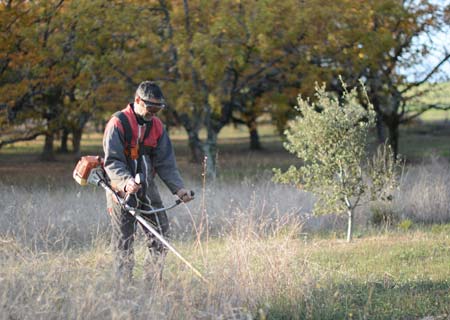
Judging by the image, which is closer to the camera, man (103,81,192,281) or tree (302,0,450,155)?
man (103,81,192,281)

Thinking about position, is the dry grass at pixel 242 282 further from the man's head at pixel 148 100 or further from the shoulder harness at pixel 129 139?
the man's head at pixel 148 100

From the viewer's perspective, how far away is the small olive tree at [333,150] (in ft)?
32.7

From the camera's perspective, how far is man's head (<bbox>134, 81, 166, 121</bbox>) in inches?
257

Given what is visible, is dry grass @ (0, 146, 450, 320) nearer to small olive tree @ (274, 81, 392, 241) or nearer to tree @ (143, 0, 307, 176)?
small olive tree @ (274, 81, 392, 241)

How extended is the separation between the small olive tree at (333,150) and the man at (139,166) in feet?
11.4

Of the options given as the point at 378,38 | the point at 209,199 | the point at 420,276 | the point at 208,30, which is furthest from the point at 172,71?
the point at 420,276

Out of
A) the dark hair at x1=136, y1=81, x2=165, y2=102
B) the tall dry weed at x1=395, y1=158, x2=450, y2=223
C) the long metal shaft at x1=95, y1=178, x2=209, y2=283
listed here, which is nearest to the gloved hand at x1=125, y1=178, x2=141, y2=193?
the long metal shaft at x1=95, y1=178, x2=209, y2=283

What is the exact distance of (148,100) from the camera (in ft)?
21.4

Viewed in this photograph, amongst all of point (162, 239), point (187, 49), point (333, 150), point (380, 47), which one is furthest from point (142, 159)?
point (380, 47)

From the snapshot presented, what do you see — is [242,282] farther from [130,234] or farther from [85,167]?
[85,167]

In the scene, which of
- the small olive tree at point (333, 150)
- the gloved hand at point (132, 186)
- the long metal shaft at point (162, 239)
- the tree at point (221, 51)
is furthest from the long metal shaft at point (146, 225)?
the tree at point (221, 51)

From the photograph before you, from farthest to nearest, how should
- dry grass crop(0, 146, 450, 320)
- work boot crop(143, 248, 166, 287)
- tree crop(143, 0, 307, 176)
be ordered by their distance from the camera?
1. tree crop(143, 0, 307, 176)
2. work boot crop(143, 248, 166, 287)
3. dry grass crop(0, 146, 450, 320)

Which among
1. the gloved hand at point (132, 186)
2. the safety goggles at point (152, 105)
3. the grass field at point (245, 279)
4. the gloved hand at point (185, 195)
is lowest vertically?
the grass field at point (245, 279)

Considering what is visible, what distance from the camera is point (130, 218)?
269 inches
